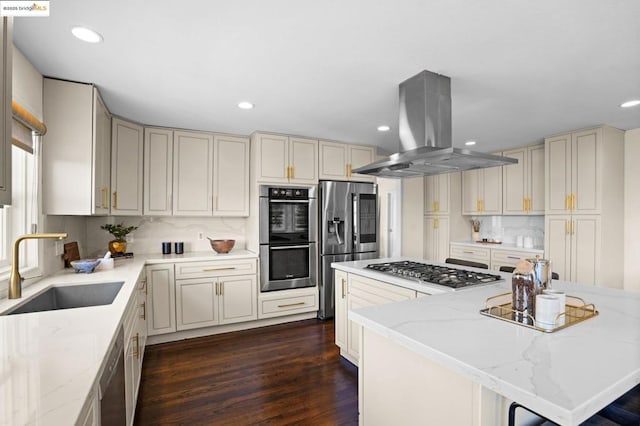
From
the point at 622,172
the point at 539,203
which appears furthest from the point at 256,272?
the point at 622,172

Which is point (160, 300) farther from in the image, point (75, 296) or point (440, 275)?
point (440, 275)

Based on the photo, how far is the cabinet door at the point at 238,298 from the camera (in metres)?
3.52

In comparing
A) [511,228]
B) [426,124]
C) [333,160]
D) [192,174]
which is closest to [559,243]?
[511,228]

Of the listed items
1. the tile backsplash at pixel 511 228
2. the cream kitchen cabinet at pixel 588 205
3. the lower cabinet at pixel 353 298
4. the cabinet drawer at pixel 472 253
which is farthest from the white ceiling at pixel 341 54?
the cabinet drawer at pixel 472 253

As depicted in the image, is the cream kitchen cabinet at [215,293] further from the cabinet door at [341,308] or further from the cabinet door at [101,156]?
the cabinet door at [341,308]

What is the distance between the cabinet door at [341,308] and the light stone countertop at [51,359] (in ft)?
5.42

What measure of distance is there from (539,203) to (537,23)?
10.6ft

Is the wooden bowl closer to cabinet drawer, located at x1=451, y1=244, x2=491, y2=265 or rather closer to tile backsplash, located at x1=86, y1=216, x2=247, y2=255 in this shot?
tile backsplash, located at x1=86, y1=216, x2=247, y2=255

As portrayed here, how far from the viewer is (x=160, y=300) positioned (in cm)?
322

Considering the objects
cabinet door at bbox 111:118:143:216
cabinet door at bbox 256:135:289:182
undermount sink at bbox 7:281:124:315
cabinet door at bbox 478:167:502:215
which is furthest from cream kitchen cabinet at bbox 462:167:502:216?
undermount sink at bbox 7:281:124:315

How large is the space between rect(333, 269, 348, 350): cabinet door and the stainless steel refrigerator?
110 cm

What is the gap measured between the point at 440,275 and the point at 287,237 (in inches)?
81.9

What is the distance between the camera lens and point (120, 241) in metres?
3.29

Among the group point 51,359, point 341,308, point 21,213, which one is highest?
point 21,213
